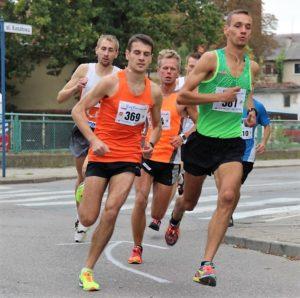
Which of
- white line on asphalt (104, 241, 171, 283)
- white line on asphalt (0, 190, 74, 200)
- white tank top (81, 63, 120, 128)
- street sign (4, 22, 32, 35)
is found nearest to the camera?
white line on asphalt (104, 241, 171, 283)

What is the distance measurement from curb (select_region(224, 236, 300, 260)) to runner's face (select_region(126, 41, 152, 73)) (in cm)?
269

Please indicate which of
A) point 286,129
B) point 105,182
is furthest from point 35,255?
point 286,129

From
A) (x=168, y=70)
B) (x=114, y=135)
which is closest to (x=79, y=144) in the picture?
(x=168, y=70)

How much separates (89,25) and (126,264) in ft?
87.7

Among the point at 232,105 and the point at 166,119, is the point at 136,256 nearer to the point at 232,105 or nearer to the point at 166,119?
the point at 166,119

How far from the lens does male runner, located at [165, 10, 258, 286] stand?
6133mm

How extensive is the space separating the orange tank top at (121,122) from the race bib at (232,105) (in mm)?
611

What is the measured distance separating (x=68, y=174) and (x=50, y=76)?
17.7 meters

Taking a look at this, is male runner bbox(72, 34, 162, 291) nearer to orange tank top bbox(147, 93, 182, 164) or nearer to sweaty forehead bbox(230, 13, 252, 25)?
sweaty forehead bbox(230, 13, 252, 25)

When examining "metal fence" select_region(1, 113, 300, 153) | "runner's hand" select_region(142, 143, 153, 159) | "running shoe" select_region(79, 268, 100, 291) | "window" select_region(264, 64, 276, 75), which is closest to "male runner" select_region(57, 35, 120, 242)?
"runner's hand" select_region(142, 143, 153, 159)

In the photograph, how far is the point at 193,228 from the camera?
1009cm

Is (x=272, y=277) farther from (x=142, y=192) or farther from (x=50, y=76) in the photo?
(x=50, y=76)

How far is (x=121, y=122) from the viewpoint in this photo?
20.4 feet

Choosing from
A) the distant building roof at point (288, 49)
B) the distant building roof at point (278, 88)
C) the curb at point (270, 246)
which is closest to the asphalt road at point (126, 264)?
the curb at point (270, 246)
